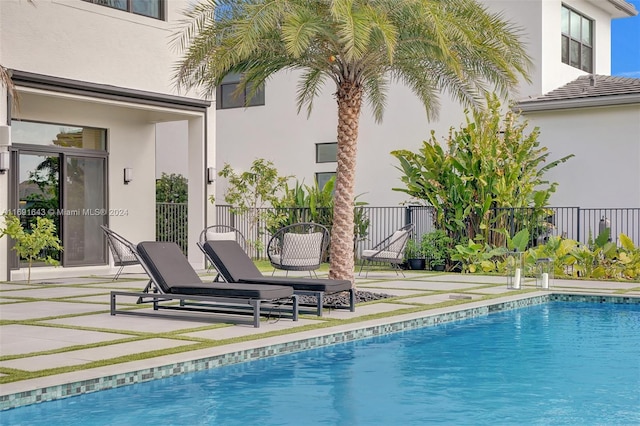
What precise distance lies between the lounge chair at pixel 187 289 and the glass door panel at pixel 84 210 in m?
8.04

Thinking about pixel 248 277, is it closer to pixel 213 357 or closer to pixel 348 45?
pixel 348 45

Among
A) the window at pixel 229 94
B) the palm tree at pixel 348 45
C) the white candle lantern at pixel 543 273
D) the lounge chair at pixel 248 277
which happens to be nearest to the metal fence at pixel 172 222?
the window at pixel 229 94

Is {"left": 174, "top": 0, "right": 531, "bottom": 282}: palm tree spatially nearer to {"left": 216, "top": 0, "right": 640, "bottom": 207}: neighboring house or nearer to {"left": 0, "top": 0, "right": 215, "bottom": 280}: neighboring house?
{"left": 0, "top": 0, "right": 215, "bottom": 280}: neighboring house

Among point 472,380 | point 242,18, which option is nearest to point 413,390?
point 472,380

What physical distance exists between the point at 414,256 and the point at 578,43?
9655 millimetres

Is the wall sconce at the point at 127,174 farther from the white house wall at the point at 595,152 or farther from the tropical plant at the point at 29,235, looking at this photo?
the white house wall at the point at 595,152

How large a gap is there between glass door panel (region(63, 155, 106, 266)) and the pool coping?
399 inches

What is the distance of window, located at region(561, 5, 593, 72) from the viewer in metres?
25.2

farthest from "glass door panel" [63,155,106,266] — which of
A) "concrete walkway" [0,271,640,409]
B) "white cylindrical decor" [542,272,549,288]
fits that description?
"white cylindrical decor" [542,272,549,288]

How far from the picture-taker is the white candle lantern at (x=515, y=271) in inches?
614

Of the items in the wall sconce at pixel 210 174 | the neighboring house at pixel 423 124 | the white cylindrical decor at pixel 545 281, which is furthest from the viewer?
the neighboring house at pixel 423 124

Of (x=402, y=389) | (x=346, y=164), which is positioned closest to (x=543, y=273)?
(x=346, y=164)

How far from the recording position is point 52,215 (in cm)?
1869

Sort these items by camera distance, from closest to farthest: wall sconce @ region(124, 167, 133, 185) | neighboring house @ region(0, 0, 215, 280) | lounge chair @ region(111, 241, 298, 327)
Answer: lounge chair @ region(111, 241, 298, 327)
neighboring house @ region(0, 0, 215, 280)
wall sconce @ region(124, 167, 133, 185)
